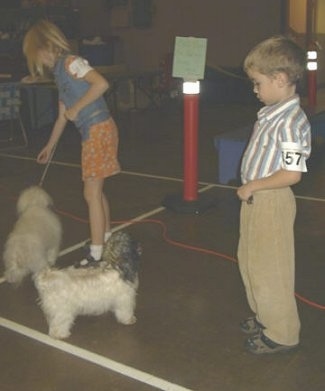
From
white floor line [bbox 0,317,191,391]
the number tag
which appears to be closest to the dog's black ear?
white floor line [bbox 0,317,191,391]

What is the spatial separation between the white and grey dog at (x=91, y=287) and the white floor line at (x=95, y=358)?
70 mm

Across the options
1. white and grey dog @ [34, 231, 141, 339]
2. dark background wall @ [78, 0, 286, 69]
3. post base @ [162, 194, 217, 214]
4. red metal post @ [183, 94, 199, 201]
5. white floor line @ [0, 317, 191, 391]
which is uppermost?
dark background wall @ [78, 0, 286, 69]

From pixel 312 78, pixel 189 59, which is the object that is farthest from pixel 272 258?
pixel 312 78

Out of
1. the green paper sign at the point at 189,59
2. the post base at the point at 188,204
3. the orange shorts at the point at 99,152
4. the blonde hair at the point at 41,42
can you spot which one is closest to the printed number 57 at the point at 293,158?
the orange shorts at the point at 99,152

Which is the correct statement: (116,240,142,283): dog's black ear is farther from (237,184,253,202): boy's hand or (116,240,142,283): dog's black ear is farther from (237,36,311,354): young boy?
(237,184,253,202): boy's hand

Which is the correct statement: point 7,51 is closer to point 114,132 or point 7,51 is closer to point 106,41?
point 106,41

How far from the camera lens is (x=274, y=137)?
2.57 m

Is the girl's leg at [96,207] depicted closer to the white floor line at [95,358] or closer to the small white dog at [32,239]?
the small white dog at [32,239]

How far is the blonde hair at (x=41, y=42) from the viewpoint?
366 centimetres

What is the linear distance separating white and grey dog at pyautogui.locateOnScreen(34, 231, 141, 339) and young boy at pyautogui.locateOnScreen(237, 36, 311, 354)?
0.65 metres

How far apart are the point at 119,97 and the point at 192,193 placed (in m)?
7.06

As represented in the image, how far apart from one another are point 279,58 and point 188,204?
3.02 metres

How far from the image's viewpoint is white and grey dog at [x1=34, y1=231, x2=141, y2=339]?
3156mm

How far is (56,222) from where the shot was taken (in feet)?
13.9
